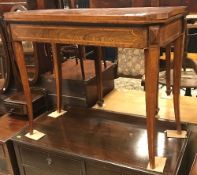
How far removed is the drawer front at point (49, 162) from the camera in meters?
1.31

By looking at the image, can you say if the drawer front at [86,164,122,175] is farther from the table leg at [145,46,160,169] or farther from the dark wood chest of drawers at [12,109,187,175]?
the table leg at [145,46,160,169]

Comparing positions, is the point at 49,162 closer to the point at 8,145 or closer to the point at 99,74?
the point at 8,145

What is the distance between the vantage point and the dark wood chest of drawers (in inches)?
47.5

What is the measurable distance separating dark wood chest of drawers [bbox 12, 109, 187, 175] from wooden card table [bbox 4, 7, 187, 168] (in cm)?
15

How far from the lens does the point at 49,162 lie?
138 centimetres

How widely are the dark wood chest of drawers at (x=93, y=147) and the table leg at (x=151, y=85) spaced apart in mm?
133

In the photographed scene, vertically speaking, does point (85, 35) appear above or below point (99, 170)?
above

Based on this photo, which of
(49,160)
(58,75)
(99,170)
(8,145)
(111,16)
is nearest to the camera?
(111,16)

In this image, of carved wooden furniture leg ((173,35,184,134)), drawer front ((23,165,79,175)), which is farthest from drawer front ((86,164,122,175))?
carved wooden furniture leg ((173,35,184,134))

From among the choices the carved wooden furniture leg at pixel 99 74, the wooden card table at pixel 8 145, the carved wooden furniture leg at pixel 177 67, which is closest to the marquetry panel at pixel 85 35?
the carved wooden furniture leg at pixel 177 67

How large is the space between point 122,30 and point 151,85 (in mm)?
235

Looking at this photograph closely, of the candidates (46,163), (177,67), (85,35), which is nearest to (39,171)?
(46,163)

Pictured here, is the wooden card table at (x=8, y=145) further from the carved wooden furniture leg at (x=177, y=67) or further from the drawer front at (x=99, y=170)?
the carved wooden furniture leg at (x=177, y=67)

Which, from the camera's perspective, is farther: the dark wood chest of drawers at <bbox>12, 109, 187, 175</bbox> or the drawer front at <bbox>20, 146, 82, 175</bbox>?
the drawer front at <bbox>20, 146, 82, 175</bbox>
